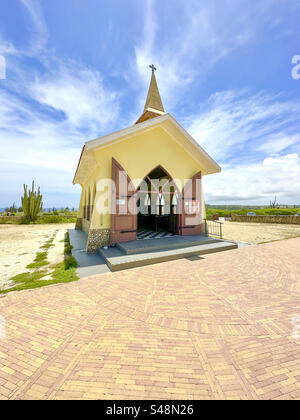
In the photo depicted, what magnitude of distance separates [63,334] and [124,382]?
4.61ft

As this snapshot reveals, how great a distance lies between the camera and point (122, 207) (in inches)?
311

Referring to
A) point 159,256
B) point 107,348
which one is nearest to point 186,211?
point 159,256

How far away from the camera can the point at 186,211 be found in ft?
31.9

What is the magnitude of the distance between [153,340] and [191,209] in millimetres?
8036

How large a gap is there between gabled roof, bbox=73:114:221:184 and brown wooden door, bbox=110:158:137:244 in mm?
1035

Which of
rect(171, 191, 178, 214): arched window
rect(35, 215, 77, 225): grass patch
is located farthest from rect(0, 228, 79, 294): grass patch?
rect(35, 215, 77, 225): grass patch

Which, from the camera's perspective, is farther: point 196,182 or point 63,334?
point 196,182

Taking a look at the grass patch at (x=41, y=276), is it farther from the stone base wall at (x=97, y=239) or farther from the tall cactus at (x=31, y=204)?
the tall cactus at (x=31, y=204)

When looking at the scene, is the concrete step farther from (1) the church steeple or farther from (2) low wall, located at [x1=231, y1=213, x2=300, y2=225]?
(2) low wall, located at [x1=231, y1=213, x2=300, y2=225]

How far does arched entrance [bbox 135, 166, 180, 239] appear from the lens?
32.1 feet

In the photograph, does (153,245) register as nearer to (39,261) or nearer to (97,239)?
(97,239)

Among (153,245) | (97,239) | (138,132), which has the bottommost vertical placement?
(153,245)

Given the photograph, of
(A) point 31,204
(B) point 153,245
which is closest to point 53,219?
(A) point 31,204

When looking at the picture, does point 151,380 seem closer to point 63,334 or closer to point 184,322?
point 184,322
